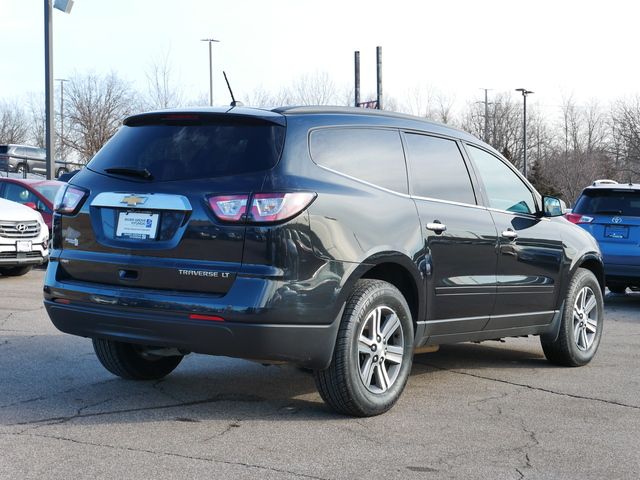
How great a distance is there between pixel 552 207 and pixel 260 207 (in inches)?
120

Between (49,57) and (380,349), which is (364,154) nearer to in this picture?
(380,349)

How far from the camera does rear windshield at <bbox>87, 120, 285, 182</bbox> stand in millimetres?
5020

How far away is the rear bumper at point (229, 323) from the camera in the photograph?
478 cm

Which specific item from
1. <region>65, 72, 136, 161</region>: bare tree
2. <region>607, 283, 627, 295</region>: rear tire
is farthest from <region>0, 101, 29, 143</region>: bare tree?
<region>607, 283, 627, 295</region>: rear tire

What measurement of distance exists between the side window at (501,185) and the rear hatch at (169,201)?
76.1 inches

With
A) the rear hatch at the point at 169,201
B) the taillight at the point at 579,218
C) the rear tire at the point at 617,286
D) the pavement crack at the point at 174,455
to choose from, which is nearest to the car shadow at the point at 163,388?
the pavement crack at the point at 174,455

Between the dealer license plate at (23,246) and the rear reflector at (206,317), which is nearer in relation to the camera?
the rear reflector at (206,317)

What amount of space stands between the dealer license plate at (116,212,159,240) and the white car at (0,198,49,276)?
347 inches

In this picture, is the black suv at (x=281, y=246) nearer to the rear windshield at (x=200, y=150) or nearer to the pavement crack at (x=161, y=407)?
the rear windshield at (x=200, y=150)

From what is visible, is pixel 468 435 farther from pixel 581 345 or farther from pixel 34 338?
pixel 34 338

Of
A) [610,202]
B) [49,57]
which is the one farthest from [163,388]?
[49,57]

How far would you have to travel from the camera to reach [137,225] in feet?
16.8

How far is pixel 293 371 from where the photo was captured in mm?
6754

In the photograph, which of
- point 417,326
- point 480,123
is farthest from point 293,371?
point 480,123
